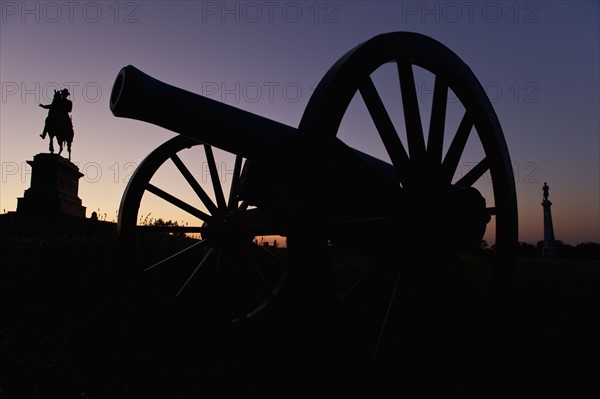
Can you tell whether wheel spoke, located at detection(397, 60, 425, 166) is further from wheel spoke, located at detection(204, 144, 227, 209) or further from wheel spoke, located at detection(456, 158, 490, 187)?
wheel spoke, located at detection(204, 144, 227, 209)

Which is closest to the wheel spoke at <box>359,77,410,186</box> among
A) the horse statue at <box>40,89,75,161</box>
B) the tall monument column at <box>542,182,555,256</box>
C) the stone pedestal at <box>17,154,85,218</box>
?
the stone pedestal at <box>17,154,85,218</box>

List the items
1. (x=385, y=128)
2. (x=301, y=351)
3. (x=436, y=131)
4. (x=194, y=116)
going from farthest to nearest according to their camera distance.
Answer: (x=301, y=351)
(x=194, y=116)
(x=436, y=131)
(x=385, y=128)

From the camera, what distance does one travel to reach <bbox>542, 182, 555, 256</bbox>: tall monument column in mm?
19953

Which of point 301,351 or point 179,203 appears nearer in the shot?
point 301,351

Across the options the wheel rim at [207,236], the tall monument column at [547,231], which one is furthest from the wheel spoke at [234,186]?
the tall monument column at [547,231]

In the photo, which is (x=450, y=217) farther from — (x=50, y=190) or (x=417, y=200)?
(x=50, y=190)

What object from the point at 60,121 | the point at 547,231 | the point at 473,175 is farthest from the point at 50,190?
the point at 547,231

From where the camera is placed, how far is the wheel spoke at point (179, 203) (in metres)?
3.76

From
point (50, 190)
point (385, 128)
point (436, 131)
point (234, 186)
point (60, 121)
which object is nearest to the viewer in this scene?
point (385, 128)

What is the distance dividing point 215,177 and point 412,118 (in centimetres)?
221

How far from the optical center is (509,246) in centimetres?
268

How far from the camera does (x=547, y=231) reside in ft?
66.9

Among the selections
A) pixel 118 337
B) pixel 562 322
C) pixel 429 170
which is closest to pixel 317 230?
pixel 429 170

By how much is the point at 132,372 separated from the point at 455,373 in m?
1.58
